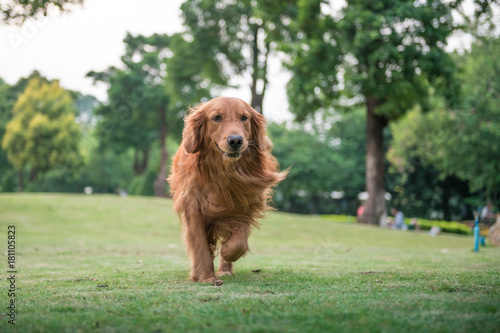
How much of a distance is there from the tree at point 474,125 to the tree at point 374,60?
8347 mm

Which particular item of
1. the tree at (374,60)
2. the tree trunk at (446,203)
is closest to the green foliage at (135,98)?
the tree at (374,60)

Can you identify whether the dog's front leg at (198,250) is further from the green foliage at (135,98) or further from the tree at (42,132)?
A: the tree at (42,132)

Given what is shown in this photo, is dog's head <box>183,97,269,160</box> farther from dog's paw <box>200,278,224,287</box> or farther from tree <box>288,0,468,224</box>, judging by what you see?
tree <box>288,0,468,224</box>

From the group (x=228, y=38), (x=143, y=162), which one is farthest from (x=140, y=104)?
(x=228, y=38)

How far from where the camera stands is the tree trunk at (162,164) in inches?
1471

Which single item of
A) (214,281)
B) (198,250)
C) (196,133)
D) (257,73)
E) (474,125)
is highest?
(257,73)

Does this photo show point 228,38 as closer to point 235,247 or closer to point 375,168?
point 375,168

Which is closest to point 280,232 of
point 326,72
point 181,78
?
point 326,72

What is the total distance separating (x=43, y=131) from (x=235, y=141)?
43.0 m

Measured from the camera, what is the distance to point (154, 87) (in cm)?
4172

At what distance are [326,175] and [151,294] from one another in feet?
129

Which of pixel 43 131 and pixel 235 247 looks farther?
pixel 43 131

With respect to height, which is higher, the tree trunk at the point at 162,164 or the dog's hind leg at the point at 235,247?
the tree trunk at the point at 162,164

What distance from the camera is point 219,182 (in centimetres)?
508
